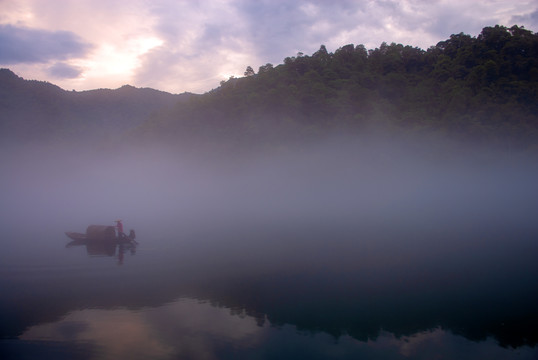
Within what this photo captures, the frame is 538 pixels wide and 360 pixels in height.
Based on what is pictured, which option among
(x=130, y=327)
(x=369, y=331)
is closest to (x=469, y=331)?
(x=369, y=331)

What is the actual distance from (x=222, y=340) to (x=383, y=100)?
50.8 metres

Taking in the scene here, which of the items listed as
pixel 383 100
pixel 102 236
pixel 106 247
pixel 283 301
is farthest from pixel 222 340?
pixel 383 100

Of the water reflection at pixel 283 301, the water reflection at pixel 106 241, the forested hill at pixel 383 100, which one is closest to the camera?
the water reflection at pixel 283 301

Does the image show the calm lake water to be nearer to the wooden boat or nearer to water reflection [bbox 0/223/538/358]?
water reflection [bbox 0/223/538/358]

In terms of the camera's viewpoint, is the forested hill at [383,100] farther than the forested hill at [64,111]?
No

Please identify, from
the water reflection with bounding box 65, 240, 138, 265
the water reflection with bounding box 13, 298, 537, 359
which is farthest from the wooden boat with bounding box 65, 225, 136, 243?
the water reflection with bounding box 13, 298, 537, 359

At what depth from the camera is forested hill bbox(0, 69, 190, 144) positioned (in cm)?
7925

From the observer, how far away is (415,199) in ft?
153

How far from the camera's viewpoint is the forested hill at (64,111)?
7925 cm

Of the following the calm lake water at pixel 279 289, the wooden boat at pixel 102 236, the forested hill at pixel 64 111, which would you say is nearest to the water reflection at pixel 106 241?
the wooden boat at pixel 102 236

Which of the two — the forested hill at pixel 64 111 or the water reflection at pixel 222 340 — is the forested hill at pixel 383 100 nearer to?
the forested hill at pixel 64 111

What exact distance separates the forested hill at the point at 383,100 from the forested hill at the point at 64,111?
2990 cm

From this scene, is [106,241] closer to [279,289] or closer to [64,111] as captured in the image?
[279,289]

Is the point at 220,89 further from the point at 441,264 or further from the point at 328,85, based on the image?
the point at 441,264
